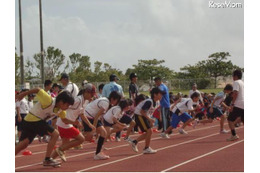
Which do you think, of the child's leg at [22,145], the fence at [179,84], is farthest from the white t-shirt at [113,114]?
the fence at [179,84]

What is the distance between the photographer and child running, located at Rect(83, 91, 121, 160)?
8859 mm

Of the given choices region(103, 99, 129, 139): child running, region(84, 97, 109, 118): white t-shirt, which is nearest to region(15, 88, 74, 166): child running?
region(84, 97, 109, 118): white t-shirt

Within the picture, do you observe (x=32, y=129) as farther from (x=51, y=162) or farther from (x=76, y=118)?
(x=76, y=118)

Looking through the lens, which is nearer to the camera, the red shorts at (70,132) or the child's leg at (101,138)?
the red shorts at (70,132)

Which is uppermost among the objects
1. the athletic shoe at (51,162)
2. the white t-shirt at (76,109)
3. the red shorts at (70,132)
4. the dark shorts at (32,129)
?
the white t-shirt at (76,109)

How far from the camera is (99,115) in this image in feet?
29.1

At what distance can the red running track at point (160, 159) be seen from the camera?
7.71 metres

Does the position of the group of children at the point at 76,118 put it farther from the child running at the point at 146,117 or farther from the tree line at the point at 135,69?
A: the tree line at the point at 135,69

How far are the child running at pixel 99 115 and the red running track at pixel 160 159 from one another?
264 millimetres

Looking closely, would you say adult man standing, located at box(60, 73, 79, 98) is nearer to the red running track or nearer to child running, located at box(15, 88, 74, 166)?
the red running track

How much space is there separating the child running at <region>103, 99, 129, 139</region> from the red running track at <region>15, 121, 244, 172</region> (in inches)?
20.2

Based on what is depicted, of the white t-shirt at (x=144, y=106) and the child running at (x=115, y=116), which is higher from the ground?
the white t-shirt at (x=144, y=106)

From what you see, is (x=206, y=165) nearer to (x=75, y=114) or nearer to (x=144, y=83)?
(x=75, y=114)

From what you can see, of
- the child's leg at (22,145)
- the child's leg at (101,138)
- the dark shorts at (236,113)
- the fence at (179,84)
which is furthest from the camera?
the fence at (179,84)
